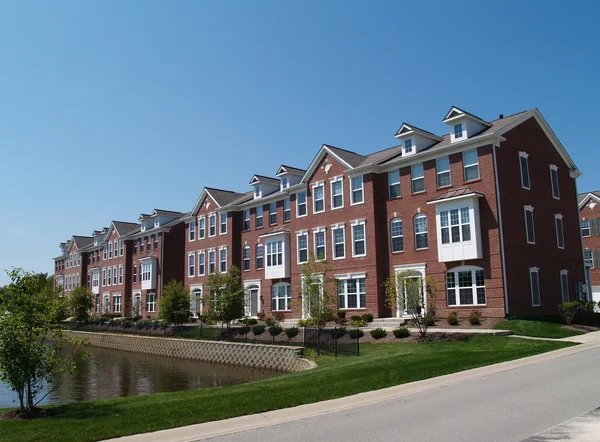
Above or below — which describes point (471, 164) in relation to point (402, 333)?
above

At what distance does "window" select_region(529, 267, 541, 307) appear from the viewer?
98.5ft

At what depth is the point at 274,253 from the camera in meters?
42.3

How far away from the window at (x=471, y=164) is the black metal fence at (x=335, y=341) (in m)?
11.9

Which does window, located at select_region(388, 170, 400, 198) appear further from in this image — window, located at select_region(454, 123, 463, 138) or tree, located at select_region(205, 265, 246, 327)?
tree, located at select_region(205, 265, 246, 327)

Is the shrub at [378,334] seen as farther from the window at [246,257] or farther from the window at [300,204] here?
the window at [246,257]

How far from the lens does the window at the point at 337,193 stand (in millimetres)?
37125

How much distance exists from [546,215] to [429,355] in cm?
1855

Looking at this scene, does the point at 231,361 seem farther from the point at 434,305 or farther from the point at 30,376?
the point at 30,376

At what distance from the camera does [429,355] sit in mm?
19500

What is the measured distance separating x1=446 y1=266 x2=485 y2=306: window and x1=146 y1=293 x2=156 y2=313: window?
38.7m

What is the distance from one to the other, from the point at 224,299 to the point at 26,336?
2422 cm

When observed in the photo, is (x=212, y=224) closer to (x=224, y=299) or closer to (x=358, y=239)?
(x=224, y=299)

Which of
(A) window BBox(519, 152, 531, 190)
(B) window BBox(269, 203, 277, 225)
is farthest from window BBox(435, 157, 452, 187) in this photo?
(B) window BBox(269, 203, 277, 225)

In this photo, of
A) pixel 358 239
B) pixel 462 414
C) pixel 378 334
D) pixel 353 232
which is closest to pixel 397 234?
pixel 358 239
